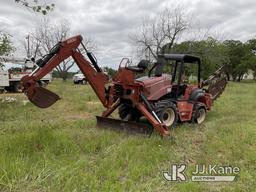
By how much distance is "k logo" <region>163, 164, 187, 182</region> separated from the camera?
185 inches

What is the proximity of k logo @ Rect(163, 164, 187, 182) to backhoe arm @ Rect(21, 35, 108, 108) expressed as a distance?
3333 millimetres

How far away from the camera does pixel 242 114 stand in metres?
11.0

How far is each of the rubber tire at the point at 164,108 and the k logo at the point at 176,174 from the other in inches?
107

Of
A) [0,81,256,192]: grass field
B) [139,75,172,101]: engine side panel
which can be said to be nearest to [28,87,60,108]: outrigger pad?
[0,81,256,192]: grass field

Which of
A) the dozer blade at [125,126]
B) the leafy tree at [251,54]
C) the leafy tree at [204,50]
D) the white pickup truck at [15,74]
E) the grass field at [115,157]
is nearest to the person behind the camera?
the grass field at [115,157]

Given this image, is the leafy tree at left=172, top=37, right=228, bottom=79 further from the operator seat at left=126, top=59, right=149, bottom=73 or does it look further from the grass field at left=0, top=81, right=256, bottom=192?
the operator seat at left=126, top=59, right=149, bottom=73

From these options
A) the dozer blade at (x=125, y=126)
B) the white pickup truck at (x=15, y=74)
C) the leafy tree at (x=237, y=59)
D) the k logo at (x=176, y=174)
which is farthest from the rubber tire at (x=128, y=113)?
the leafy tree at (x=237, y=59)

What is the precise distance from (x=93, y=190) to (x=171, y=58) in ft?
18.7

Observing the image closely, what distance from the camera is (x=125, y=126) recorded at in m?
7.75

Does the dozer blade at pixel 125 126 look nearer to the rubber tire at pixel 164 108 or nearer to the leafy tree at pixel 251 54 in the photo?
the rubber tire at pixel 164 108

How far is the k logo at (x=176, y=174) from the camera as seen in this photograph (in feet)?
15.4

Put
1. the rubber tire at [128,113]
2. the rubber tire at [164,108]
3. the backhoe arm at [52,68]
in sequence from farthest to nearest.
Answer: the rubber tire at [128,113] → the rubber tire at [164,108] → the backhoe arm at [52,68]

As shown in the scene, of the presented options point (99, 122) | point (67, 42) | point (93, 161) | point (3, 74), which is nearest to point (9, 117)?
point (99, 122)

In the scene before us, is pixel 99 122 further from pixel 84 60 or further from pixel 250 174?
pixel 250 174
